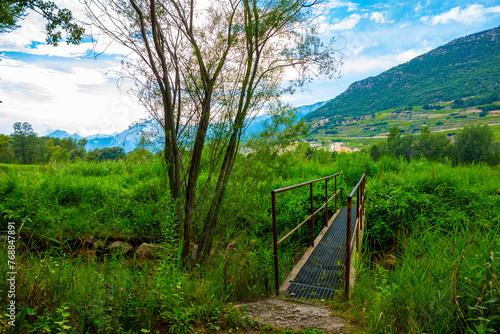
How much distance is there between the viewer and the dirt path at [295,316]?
2.42 metres

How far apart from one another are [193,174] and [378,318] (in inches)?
121

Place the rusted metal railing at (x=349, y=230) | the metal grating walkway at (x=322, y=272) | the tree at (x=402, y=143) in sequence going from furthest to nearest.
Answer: the tree at (x=402, y=143) < the metal grating walkway at (x=322, y=272) < the rusted metal railing at (x=349, y=230)

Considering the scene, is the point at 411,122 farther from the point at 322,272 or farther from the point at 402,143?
the point at 322,272

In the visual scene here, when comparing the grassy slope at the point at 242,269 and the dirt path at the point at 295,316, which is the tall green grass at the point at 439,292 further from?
the dirt path at the point at 295,316

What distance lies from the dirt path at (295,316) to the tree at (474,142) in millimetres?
31759

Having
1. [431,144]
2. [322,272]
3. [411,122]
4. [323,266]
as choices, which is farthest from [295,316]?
[411,122]

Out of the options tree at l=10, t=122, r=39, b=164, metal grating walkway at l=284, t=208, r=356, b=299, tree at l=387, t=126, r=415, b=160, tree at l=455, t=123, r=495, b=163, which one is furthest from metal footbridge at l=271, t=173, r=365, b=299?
tree at l=10, t=122, r=39, b=164

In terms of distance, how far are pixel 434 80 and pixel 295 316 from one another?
116006 millimetres

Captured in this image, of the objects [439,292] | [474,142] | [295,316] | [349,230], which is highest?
[474,142]

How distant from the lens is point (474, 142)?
29.4 meters

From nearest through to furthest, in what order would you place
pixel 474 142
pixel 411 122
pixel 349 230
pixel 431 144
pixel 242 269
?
pixel 349 230, pixel 242 269, pixel 431 144, pixel 474 142, pixel 411 122

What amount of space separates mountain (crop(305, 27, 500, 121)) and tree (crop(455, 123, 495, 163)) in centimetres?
4864

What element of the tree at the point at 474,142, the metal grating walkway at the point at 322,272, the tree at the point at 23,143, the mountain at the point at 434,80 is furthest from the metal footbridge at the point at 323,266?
the mountain at the point at 434,80

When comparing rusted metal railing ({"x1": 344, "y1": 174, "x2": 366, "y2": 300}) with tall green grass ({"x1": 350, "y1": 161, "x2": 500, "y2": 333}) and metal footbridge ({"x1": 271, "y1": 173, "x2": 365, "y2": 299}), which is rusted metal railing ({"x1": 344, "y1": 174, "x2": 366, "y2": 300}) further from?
tall green grass ({"x1": 350, "y1": 161, "x2": 500, "y2": 333})
